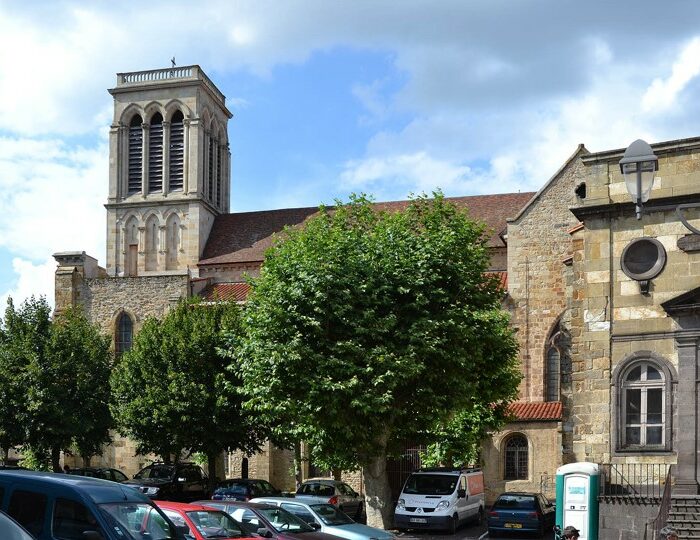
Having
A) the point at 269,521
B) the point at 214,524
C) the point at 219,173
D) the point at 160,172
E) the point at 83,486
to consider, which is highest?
the point at 219,173

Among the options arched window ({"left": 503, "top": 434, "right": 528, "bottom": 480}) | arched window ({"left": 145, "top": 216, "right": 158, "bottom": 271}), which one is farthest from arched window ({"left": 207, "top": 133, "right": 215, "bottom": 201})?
arched window ({"left": 503, "top": 434, "right": 528, "bottom": 480})

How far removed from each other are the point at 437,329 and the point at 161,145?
34.3 m

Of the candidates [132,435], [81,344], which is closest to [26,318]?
[81,344]

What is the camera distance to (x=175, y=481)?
1425 inches

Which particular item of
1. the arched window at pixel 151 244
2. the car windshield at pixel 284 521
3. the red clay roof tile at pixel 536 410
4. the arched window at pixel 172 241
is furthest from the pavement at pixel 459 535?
the arched window at pixel 151 244

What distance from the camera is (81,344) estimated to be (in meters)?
42.6

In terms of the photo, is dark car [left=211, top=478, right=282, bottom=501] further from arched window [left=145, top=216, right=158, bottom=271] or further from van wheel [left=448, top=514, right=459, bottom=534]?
arched window [left=145, top=216, right=158, bottom=271]

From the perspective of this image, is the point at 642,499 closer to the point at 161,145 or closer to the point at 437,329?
the point at 437,329

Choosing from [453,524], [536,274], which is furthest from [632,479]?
[536,274]

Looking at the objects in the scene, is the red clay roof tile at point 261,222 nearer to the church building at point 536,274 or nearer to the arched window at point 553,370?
the church building at point 536,274

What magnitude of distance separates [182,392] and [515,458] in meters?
13.1

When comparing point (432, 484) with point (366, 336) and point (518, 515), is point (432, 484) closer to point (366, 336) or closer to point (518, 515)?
point (518, 515)

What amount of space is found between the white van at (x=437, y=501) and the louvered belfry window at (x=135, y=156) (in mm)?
32638

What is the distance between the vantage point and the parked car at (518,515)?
28.1 metres
